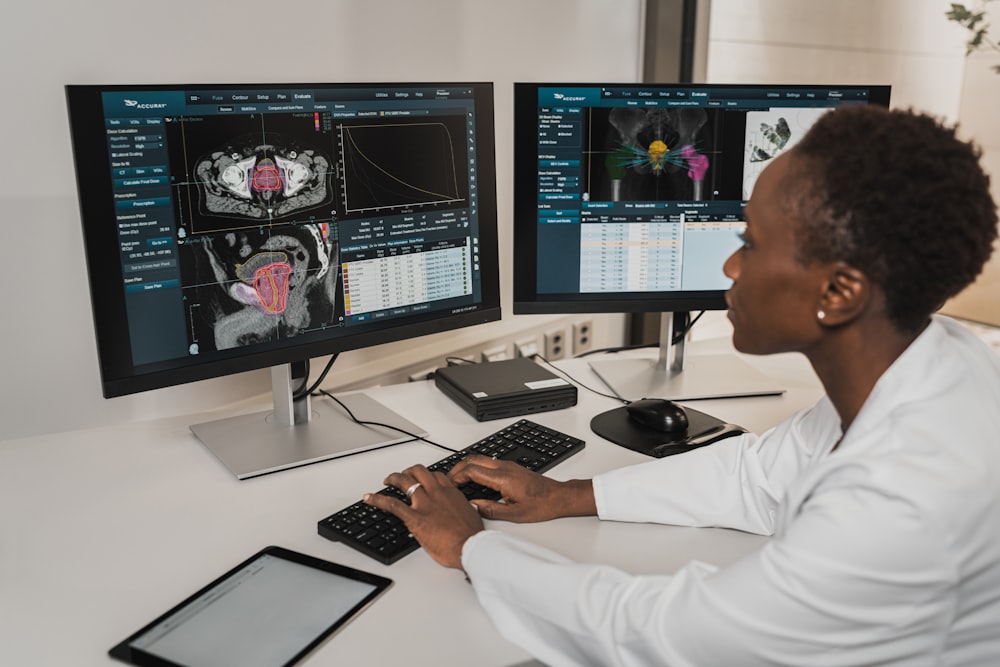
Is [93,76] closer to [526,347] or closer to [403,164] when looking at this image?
[403,164]

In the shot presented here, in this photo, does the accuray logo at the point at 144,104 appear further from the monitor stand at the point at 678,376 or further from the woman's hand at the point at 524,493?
the monitor stand at the point at 678,376

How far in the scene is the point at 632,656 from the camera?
2.79ft

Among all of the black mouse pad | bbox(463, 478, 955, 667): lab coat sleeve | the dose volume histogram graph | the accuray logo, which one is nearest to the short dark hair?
bbox(463, 478, 955, 667): lab coat sleeve

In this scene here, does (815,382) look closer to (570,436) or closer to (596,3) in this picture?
(570,436)

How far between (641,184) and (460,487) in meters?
0.66

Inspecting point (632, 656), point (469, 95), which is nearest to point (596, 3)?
point (469, 95)

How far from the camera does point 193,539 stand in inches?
42.6

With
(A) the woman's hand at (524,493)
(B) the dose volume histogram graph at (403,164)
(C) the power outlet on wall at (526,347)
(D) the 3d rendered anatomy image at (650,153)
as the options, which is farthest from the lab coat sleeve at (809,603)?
(C) the power outlet on wall at (526,347)

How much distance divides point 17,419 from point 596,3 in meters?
1.49

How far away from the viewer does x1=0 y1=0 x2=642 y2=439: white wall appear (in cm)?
130

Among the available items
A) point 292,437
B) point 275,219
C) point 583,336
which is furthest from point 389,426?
point 583,336

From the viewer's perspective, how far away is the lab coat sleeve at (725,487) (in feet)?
3.71

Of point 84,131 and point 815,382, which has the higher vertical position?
point 84,131

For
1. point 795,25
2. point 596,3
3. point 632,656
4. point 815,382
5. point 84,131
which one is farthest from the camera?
point 795,25
